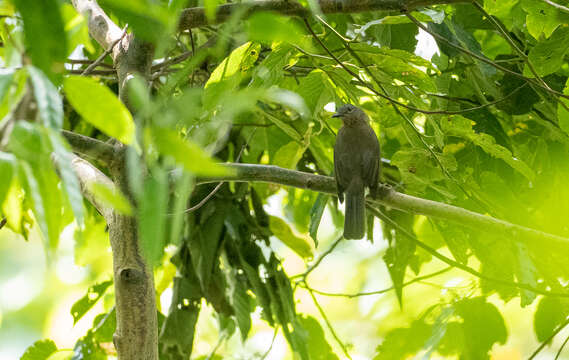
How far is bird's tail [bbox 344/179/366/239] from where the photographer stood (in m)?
4.77

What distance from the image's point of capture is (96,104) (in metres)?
1.17

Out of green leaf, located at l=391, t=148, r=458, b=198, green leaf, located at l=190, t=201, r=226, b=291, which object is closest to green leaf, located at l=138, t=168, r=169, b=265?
green leaf, located at l=391, t=148, r=458, b=198

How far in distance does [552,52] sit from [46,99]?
265 cm

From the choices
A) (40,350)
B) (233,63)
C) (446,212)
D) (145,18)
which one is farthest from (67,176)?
(40,350)

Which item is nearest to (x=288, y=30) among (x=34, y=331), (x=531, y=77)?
(x=531, y=77)

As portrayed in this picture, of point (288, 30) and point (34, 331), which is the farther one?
point (34, 331)

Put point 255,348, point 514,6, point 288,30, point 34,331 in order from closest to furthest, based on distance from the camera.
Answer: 1. point 288,30
2. point 514,6
3. point 255,348
4. point 34,331

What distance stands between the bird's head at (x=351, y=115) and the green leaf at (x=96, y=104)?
3570 millimetres

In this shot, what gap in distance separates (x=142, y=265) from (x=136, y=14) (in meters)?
1.55

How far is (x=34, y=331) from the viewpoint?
6539mm

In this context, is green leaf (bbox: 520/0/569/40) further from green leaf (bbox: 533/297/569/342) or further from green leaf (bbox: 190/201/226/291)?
green leaf (bbox: 190/201/226/291)

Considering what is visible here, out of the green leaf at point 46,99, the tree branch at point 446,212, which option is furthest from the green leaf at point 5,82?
the tree branch at point 446,212

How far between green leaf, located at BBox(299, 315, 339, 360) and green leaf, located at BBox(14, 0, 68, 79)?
152 inches

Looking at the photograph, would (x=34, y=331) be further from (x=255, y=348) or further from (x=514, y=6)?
(x=514, y=6)
